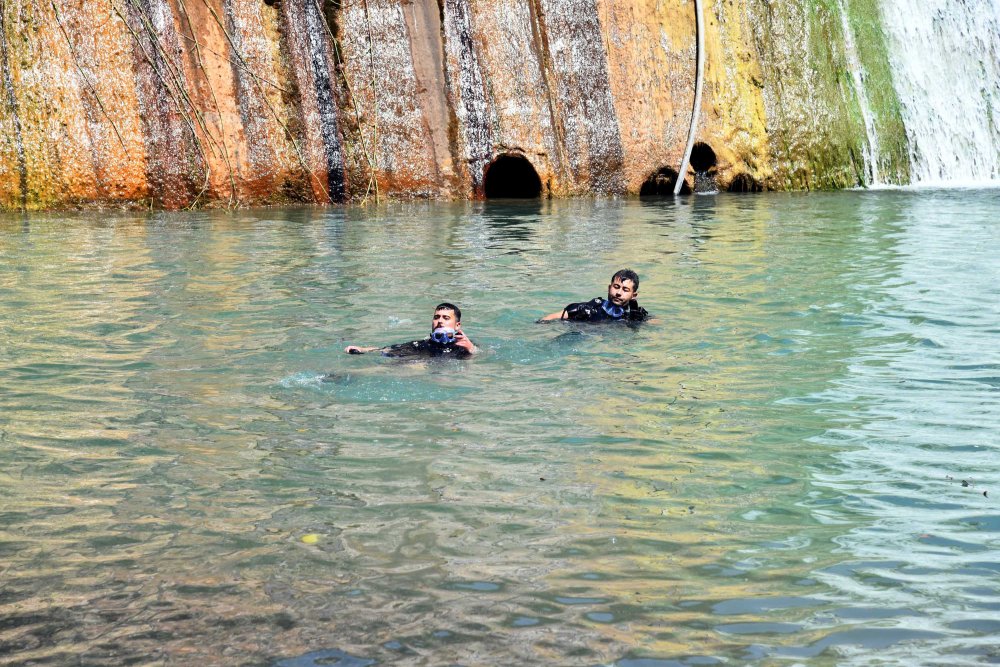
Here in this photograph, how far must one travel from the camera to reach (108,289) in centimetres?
1101

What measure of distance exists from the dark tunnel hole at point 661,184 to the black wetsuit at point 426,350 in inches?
502

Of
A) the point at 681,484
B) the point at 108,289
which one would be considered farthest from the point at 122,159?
the point at 681,484

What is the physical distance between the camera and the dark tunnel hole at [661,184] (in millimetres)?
20484

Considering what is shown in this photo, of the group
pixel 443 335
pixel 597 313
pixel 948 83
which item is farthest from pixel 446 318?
pixel 948 83

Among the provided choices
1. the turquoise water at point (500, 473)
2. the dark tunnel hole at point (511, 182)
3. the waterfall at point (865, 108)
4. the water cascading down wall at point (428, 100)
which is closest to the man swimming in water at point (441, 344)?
the turquoise water at point (500, 473)

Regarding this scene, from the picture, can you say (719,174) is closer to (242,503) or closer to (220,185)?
(220,185)

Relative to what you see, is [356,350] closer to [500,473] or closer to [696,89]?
[500,473]

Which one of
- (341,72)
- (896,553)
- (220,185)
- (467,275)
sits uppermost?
(341,72)

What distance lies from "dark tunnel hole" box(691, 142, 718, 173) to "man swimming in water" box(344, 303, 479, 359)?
13.3 m

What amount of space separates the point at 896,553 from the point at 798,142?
58.7ft

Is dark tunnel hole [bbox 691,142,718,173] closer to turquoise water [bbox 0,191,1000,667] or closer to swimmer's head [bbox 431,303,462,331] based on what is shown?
turquoise water [bbox 0,191,1000,667]

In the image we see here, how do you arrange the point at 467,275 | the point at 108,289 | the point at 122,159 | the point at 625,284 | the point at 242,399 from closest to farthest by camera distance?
the point at 242,399, the point at 625,284, the point at 108,289, the point at 467,275, the point at 122,159

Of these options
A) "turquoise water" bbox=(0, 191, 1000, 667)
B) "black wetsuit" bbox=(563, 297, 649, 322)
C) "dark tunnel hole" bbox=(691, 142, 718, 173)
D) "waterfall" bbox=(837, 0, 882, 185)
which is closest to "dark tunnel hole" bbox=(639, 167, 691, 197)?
"dark tunnel hole" bbox=(691, 142, 718, 173)

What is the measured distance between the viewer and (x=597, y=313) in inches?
379
